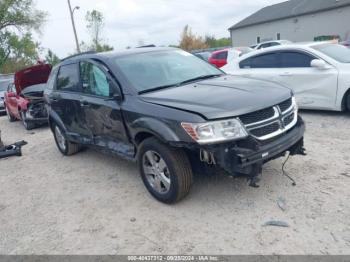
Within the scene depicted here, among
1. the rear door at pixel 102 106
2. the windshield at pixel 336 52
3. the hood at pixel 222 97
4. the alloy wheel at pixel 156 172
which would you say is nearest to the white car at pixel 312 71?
the windshield at pixel 336 52

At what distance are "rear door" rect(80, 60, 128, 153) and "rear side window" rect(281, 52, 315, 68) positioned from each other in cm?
436

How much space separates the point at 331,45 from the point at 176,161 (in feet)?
17.6

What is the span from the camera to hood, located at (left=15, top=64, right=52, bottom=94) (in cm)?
944

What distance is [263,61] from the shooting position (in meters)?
7.83

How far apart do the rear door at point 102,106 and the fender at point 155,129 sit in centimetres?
39

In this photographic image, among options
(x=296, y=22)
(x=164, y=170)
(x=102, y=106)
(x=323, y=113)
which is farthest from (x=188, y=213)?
(x=296, y=22)

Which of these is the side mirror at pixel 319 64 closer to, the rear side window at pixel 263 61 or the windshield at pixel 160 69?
the rear side window at pixel 263 61

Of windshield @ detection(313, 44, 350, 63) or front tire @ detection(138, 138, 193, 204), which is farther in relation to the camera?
windshield @ detection(313, 44, 350, 63)

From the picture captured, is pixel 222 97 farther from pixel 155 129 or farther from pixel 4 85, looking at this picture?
pixel 4 85

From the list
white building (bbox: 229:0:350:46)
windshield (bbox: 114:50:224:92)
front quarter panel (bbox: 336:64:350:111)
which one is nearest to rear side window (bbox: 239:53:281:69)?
front quarter panel (bbox: 336:64:350:111)

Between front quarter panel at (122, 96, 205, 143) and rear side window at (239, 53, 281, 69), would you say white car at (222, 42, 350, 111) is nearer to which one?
rear side window at (239, 53, 281, 69)

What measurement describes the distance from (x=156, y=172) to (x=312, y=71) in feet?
14.6

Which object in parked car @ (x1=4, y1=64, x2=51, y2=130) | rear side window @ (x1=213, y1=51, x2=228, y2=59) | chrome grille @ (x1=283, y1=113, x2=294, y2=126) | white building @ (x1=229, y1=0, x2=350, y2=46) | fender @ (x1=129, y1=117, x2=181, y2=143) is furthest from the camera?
white building @ (x1=229, y1=0, x2=350, y2=46)

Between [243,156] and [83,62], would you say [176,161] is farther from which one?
[83,62]
